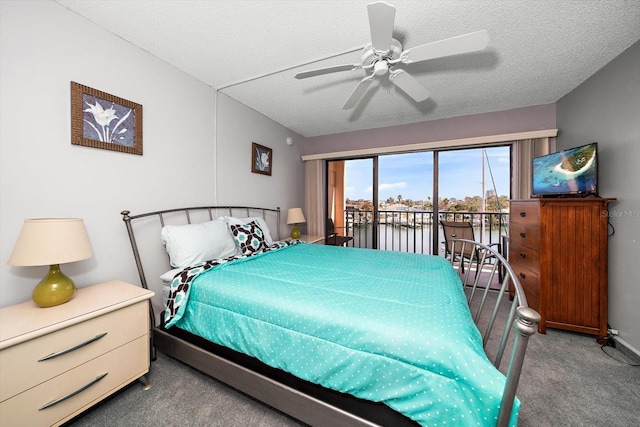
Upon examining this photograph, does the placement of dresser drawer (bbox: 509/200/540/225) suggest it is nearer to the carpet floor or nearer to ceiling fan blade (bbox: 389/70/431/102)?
the carpet floor

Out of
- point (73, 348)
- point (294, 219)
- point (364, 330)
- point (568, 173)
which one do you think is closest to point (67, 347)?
point (73, 348)

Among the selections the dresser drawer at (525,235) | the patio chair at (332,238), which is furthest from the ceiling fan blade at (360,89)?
the patio chair at (332,238)

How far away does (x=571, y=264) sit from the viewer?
2.12 meters

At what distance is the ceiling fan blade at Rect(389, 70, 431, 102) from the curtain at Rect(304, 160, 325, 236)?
2.35 m

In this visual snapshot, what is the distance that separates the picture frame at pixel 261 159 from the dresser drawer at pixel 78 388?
2.29m

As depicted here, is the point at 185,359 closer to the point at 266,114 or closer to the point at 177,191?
the point at 177,191

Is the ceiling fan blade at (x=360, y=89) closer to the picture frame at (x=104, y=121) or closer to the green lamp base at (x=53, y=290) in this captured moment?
the picture frame at (x=104, y=121)

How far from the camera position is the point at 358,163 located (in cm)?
451

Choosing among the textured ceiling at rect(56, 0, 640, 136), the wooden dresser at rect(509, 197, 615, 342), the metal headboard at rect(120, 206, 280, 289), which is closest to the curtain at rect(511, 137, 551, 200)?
the textured ceiling at rect(56, 0, 640, 136)

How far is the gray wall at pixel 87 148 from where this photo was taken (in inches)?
54.6

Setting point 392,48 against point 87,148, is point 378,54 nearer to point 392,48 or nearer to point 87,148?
point 392,48

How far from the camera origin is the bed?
0.89 m

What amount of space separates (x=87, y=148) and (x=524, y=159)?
4554 millimetres

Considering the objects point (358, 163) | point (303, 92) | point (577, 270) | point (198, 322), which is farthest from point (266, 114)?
point (577, 270)
